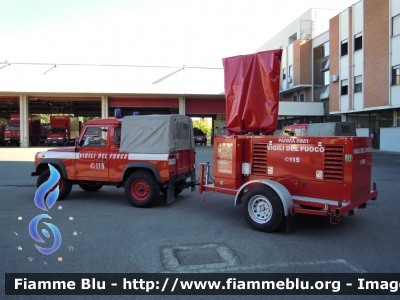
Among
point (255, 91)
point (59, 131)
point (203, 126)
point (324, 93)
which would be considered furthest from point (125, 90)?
point (203, 126)

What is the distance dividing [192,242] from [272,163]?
6.88 feet

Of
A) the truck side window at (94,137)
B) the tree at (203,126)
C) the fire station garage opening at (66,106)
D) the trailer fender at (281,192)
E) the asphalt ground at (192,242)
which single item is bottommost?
the asphalt ground at (192,242)

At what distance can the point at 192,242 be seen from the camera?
548 centimetres

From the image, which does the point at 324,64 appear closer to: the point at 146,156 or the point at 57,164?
the point at 146,156

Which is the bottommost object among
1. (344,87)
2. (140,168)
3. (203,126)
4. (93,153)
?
(140,168)

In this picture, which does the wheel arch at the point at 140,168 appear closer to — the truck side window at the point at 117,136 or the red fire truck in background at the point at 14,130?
the truck side window at the point at 117,136

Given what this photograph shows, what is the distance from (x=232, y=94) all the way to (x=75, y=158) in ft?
14.3

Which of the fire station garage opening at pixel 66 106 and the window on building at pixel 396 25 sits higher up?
the window on building at pixel 396 25

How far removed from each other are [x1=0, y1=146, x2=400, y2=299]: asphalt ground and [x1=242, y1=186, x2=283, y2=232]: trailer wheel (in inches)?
6.8

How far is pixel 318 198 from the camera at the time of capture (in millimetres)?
5840

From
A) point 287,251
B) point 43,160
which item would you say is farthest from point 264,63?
point 43,160

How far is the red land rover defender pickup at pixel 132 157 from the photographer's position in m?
7.95

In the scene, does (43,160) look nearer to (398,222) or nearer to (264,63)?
(264,63)

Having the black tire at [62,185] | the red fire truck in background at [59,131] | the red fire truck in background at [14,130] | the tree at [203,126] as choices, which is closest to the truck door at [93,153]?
the black tire at [62,185]
